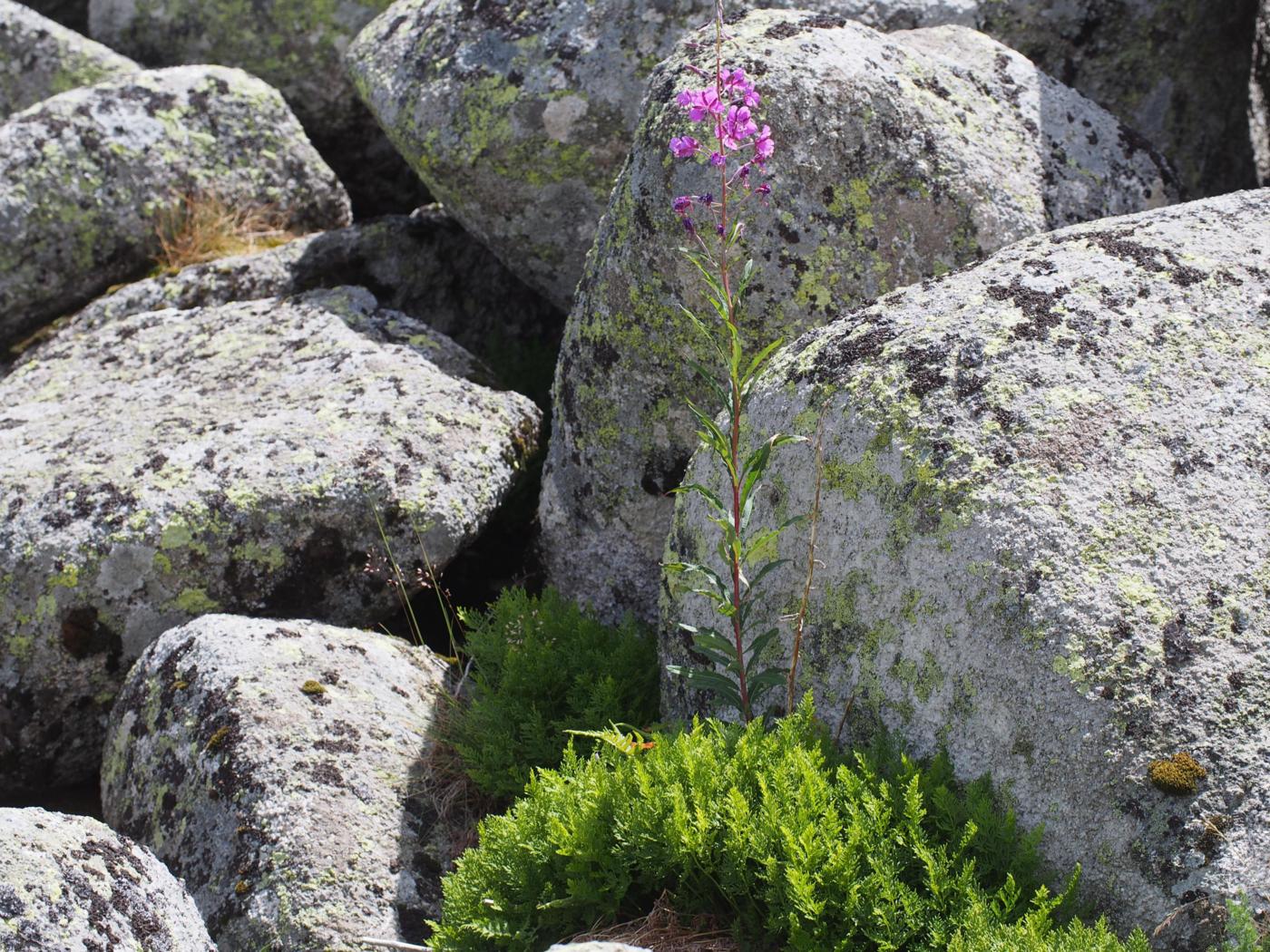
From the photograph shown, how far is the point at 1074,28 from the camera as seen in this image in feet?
24.3

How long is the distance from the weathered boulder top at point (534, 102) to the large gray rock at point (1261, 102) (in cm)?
170

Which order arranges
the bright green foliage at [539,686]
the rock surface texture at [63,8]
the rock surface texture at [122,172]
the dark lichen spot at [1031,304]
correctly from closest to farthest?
the dark lichen spot at [1031,304]
the bright green foliage at [539,686]
the rock surface texture at [122,172]
the rock surface texture at [63,8]

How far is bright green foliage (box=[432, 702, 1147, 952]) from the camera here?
11.4 feet

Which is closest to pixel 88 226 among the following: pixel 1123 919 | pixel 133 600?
pixel 133 600

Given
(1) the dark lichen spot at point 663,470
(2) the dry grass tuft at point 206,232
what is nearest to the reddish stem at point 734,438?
(1) the dark lichen spot at point 663,470

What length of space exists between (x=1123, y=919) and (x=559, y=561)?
11.1 feet

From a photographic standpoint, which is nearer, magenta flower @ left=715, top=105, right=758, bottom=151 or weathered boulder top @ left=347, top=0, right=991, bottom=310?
magenta flower @ left=715, top=105, right=758, bottom=151

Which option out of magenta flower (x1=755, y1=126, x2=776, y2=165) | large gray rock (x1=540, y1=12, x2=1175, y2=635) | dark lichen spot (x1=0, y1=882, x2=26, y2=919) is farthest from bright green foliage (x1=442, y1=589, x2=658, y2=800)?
magenta flower (x1=755, y1=126, x2=776, y2=165)

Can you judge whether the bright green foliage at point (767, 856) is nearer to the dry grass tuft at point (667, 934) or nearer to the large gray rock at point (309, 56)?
the dry grass tuft at point (667, 934)

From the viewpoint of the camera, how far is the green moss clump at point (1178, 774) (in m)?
3.56

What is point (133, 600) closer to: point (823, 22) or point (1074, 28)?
point (823, 22)

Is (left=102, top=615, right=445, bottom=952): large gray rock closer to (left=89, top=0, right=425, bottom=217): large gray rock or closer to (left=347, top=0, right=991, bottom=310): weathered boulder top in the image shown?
(left=347, top=0, right=991, bottom=310): weathered boulder top

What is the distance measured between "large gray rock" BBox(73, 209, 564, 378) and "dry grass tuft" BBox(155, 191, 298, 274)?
269 millimetres

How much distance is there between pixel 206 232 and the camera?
8.45m
